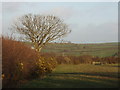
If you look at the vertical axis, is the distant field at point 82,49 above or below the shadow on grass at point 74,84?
above

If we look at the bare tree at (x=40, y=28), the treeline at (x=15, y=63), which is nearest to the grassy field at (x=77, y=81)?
the treeline at (x=15, y=63)

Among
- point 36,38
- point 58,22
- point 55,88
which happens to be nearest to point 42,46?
point 36,38

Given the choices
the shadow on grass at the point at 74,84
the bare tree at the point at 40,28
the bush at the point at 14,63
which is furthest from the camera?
the bare tree at the point at 40,28

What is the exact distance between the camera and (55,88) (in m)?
7.62

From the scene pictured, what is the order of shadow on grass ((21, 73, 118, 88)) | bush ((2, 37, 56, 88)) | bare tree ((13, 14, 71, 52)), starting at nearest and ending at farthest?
shadow on grass ((21, 73, 118, 88))
bush ((2, 37, 56, 88))
bare tree ((13, 14, 71, 52))

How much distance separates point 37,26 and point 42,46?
295cm

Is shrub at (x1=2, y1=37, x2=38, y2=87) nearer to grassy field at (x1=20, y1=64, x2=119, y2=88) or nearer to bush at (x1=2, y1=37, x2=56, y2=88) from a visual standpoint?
bush at (x1=2, y1=37, x2=56, y2=88)

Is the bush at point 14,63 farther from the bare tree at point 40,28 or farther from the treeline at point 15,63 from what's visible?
the bare tree at point 40,28

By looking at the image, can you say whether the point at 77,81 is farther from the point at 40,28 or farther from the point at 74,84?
the point at 40,28

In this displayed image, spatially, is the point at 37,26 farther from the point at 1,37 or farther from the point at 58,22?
the point at 1,37

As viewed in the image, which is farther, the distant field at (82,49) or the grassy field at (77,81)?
the distant field at (82,49)

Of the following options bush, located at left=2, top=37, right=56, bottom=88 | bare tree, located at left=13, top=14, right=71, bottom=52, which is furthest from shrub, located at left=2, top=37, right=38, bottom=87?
bare tree, located at left=13, top=14, right=71, bottom=52

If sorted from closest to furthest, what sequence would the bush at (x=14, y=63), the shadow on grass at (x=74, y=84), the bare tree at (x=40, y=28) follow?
the shadow on grass at (x=74, y=84) → the bush at (x=14, y=63) → the bare tree at (x=40, y=28)

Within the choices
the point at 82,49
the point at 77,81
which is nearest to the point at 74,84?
the point at 77,81
